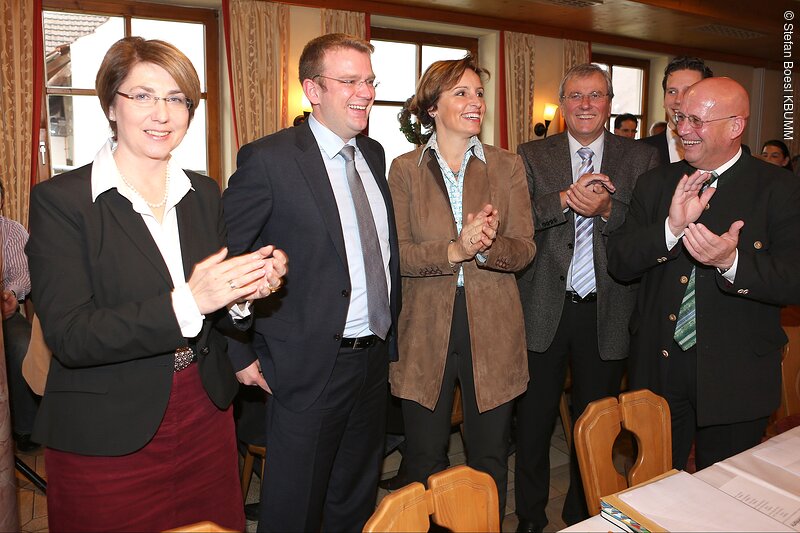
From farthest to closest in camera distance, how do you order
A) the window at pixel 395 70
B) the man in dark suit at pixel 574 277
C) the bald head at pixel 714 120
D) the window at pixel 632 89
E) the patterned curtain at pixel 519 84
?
the window at pixel 632 89
the patterned curtain at pixel 519 84
the window at pixel 395 70
the man in dark suit at pixel 574 277
the bald head at pixel 714 120

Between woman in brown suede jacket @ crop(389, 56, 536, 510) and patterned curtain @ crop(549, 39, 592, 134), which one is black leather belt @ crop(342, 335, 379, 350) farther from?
patterned curtain @ crop(549, 39, 592, 134)

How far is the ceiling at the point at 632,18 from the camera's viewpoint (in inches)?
→ 331

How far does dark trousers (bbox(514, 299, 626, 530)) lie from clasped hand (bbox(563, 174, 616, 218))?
1.36 feet

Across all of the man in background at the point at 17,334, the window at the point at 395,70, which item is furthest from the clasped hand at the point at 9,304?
the window at the point at 395,70

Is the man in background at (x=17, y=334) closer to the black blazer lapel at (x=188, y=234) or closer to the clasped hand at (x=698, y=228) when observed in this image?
the black blazer lapel at (x=188, y=234)

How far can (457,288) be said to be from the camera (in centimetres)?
240

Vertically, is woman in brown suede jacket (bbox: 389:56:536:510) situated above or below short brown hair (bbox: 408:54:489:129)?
below

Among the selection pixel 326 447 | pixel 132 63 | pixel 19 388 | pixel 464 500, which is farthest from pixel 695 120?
pixel 19 388

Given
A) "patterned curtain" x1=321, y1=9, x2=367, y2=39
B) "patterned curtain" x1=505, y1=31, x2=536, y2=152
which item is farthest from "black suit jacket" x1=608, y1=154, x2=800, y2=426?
"patterned curtain" x1=505, y1=31, x2=536, y2=152

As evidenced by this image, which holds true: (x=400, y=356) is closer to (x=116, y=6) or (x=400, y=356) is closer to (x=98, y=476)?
(x=98, y=476)

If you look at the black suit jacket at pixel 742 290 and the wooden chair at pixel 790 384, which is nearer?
the black suit jacket at pixel 742 290

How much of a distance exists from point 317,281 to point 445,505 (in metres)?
0.95

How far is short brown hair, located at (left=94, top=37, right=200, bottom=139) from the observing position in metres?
1.63

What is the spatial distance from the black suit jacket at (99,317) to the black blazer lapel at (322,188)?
1.72 feet
